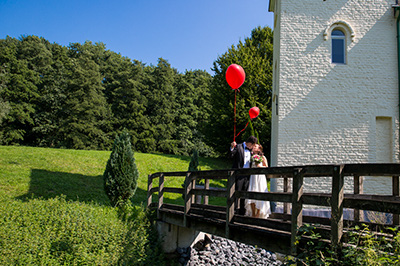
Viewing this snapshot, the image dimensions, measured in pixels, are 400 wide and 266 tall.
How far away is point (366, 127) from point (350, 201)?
27.5ft

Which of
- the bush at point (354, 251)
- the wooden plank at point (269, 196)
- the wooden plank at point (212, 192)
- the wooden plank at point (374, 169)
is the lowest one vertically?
the bush at point (354, 251)

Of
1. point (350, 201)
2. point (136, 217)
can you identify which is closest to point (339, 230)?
point (350, 201)

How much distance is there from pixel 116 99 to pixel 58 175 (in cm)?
2427

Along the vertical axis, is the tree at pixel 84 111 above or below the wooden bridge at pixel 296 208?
above

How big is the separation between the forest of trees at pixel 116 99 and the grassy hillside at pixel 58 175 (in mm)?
7780

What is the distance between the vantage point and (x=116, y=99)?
123 feet

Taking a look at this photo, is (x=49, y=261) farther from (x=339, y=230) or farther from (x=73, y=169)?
(x=73, y=169)

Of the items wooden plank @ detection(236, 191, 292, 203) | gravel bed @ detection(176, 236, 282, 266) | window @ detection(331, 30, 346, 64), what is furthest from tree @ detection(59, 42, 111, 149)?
wooden plank @ detection(236, 191, 292, 203)

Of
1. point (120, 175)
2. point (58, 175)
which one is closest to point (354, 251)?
point (120, 175)

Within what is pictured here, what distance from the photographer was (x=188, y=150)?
38.7 metres

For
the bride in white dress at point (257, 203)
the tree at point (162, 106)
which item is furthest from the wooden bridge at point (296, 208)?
the tree at point (162, 106)

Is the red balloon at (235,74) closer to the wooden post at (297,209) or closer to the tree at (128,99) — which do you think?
the wooden post at (297,209)

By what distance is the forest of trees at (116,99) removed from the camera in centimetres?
2383

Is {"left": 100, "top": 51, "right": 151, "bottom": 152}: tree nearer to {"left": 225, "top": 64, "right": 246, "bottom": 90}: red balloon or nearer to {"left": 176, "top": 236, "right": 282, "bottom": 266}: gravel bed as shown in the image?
{"left": 176, "top": 236, "right": 282, "bottom": 266}: gravel bed
